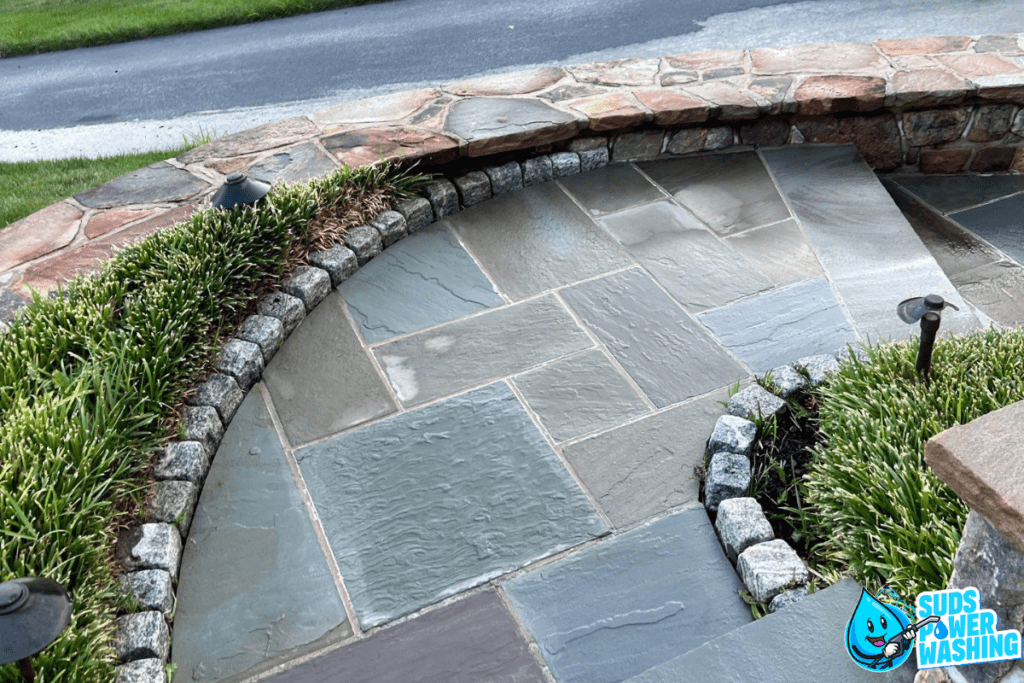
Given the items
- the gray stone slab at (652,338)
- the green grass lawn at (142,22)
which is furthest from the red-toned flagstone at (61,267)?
the green grass lawn at (142,22)

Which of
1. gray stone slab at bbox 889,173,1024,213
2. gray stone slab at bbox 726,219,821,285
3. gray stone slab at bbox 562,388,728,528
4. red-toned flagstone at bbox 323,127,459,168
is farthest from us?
gray stone slab at bbox 889,173,1024,213

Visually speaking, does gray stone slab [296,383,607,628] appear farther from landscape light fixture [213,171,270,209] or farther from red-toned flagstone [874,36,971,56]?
red-toned flagstone [874,36,971,56]

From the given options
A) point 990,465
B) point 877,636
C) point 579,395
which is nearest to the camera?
point 990,465

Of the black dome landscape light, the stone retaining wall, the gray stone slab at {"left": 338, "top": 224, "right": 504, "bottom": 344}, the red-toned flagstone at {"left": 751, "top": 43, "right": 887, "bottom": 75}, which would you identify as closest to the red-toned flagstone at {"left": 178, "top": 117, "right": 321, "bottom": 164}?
the stone retaining wall

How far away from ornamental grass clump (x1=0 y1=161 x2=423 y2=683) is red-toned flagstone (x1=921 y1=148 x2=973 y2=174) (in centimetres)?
323

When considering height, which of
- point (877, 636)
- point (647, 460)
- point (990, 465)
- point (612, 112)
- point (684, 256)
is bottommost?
point (647, 460)

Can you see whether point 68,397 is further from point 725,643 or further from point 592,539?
point 725,643

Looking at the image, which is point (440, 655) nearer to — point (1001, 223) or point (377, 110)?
point (377, 110)

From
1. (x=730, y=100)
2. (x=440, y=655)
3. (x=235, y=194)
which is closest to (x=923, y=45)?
(x=730, y=100)

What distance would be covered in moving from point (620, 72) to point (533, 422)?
2.93 metres

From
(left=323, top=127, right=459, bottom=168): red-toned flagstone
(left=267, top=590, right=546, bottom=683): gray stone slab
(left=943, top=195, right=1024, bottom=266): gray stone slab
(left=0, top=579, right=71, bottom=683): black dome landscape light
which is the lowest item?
(left=267, top=590, right=546, bottom=683): gray stone slab

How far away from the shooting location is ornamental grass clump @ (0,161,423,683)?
232cm

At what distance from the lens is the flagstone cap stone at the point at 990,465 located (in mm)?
1351

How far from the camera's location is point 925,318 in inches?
102
